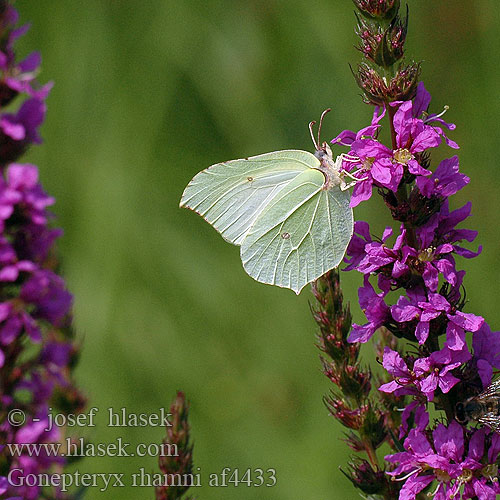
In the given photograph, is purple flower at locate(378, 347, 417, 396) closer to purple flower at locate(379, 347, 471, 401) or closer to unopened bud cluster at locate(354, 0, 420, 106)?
purple flower at locate(379, 347, 471, 401)

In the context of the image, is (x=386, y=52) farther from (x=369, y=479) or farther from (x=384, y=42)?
(x=369, y=479)

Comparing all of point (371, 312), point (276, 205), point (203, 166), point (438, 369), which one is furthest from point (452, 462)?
point (203, 166)

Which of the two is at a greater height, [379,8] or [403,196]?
[379,8]

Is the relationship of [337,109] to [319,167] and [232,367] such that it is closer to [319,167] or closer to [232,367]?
[232,367]

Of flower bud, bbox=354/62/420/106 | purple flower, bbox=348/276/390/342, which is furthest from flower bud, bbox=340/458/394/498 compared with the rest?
flower bud, bbox=354/62/420/106

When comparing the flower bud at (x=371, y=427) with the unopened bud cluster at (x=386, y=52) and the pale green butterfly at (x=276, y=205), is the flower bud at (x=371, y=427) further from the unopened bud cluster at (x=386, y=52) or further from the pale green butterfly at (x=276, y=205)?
the unopened bud cluster at (x=386, y=52)

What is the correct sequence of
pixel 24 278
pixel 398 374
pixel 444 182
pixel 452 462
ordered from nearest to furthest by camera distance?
1. pixel 452 462
2. pixel 398 374
3. pixel 444 182
4. pixel 24 278

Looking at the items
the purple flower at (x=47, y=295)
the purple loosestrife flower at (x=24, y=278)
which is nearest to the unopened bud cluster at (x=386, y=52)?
the purple loosestrife flower at (x=24, y=278)
